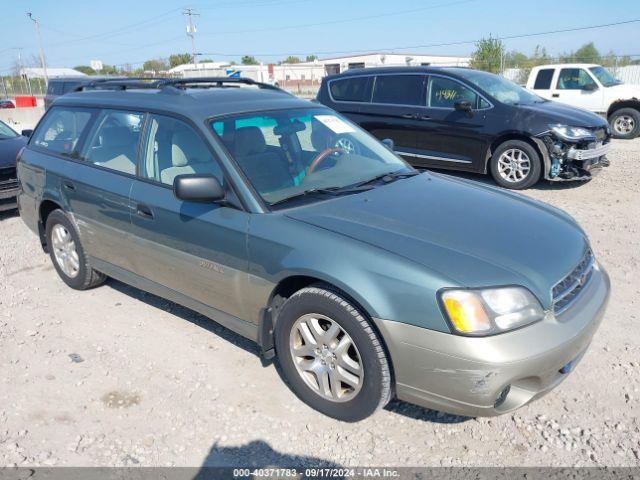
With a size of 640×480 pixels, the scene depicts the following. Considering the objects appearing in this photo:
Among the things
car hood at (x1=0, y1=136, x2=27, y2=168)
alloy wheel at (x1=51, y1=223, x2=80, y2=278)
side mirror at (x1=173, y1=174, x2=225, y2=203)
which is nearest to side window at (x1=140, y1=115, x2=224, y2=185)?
side mirror at (x1=173, y1=174, x2=225, y2=203)

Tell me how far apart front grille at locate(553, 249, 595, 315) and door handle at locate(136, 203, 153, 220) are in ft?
8.26

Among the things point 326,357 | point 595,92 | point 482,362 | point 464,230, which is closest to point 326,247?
point 326,357

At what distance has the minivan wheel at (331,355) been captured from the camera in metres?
2.59

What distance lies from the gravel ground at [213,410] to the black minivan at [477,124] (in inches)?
143

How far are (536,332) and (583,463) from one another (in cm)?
74

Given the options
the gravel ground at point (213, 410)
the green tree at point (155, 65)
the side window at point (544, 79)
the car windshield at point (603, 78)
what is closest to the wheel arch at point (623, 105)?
the car windshield at point (603, 78)

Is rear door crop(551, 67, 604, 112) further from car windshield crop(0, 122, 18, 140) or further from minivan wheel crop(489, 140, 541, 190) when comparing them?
car windshield crop(0, 122, 18, 140)

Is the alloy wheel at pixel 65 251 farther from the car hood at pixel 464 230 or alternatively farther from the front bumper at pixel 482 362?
the front bumper at pixel 482 362

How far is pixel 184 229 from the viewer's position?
10.9 feet

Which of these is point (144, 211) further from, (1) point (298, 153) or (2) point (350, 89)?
(2) point (350, 89)

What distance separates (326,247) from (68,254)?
295 centimetres

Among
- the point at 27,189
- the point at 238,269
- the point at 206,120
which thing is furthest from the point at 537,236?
the point at 27,189

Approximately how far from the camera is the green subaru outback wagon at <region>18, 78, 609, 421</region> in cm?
242

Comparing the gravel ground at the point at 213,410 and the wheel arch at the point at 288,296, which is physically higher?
the wheel arch at the point at 288,296
